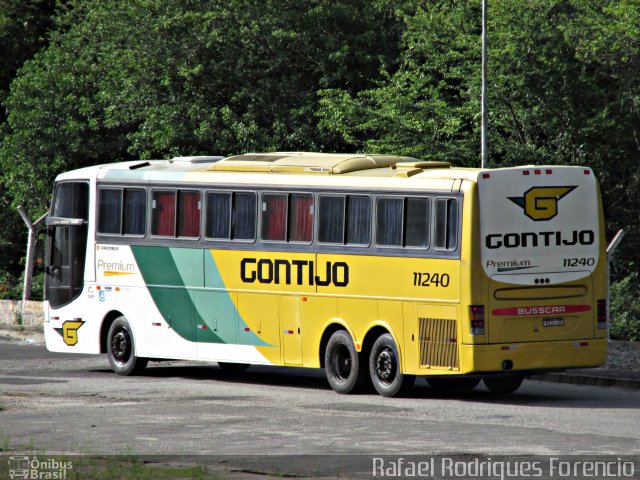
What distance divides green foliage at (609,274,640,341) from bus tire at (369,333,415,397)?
293 inches

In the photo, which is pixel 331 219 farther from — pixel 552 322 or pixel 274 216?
pixel 552 322

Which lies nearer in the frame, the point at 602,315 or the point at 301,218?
the point at 602,315

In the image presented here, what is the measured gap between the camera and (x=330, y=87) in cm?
3928

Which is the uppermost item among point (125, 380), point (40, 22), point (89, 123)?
point (40, 22)

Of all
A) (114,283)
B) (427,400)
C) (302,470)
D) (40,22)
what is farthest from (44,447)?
(40,22)

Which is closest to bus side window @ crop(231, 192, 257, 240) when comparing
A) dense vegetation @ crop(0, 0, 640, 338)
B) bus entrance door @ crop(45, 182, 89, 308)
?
bus entrance door @ crop(45, 182, 89, 308)

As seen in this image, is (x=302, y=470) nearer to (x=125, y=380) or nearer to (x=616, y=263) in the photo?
(x=125, y=380)

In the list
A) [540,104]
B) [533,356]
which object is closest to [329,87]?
[540,104]

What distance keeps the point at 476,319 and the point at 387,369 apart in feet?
5.76

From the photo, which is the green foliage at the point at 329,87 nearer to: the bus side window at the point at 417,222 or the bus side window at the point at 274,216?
the bus side window at the point at 274,216

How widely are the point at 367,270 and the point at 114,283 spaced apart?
5.67m

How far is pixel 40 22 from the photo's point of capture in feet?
164

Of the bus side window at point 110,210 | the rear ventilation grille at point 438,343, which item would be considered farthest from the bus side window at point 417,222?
the bus side window at point 110,210

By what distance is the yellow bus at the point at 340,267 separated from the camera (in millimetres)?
19531
